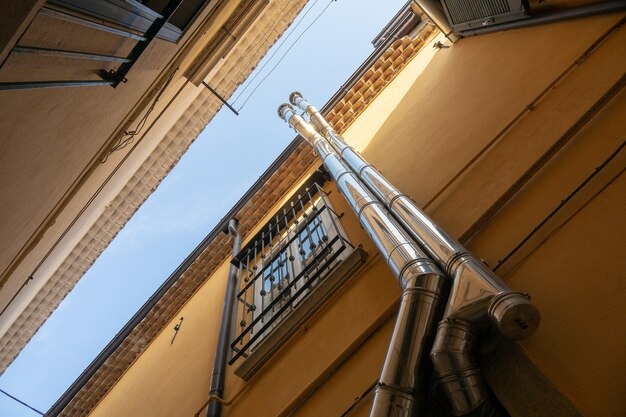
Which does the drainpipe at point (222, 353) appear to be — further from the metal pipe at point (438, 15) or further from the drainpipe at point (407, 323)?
the metal pipe at point (438, 15)

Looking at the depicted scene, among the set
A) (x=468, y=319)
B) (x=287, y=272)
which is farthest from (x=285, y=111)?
(x=468, y=319)

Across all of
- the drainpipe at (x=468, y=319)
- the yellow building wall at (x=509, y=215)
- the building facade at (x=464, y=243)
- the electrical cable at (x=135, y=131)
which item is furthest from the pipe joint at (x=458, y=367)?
the electrical cable at (x=135, y=131)

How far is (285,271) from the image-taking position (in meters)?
6.55

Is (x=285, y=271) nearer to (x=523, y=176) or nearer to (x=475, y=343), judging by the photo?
(x=523, y=176)

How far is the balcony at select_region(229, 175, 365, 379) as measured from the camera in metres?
5.18

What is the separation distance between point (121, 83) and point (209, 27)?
2.04m

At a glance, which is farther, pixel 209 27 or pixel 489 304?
pixel 209 27

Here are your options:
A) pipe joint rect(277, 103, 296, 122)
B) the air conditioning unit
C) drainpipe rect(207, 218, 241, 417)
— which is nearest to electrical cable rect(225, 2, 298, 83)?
pipe joint rect(277, 103, 296, 122)

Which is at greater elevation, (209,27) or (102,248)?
(209,27)

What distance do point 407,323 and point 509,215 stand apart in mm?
1246

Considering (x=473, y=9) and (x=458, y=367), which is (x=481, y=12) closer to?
→ (x=473, y=9)

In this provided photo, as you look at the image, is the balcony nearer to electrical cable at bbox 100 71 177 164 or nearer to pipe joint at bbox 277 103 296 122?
pipe joint at bbox 277 103 296 122

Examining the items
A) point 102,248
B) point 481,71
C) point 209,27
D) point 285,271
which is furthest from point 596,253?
point 102,248

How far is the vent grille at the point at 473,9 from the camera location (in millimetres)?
5953
